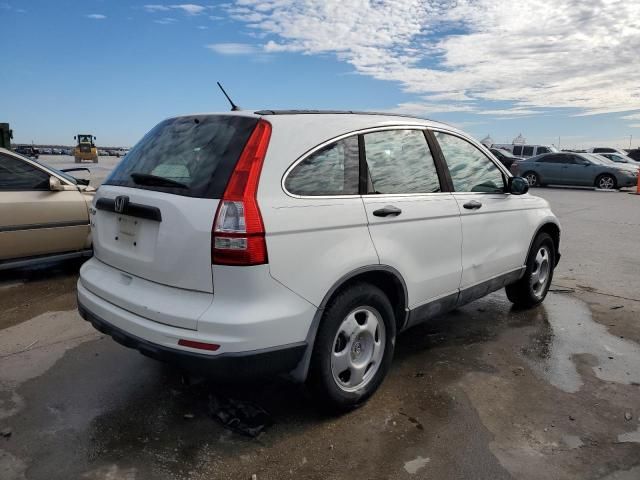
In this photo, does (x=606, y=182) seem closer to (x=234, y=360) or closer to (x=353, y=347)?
(x=353, y=347)

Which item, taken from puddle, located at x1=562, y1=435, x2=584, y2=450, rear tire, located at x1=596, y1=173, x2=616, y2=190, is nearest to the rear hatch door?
puddle, located at x1=562, y1=435, x2=584, y2=450

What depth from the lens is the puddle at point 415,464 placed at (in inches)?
102

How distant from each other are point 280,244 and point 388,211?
83 centimetres

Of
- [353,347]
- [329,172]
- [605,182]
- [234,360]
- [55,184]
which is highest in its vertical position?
[329,172]

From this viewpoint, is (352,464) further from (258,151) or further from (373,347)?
(258,151)

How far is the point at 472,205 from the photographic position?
3.83m

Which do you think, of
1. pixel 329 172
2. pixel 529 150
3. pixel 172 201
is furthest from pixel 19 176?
pixel 529 150

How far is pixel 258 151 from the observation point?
262cm

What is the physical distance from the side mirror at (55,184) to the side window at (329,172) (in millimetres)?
4406

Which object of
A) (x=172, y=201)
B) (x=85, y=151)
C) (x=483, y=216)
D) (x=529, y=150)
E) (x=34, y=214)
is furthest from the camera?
→ (x=85, y=151)

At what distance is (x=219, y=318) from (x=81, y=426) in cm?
124

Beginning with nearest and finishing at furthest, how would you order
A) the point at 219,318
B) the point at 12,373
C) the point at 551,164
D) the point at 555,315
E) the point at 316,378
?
the point at 219,318, the point at 316,378, the point at 12,373, the point at 555,315, the point at 551,164

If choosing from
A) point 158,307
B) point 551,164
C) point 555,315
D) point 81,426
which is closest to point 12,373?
point 81,426

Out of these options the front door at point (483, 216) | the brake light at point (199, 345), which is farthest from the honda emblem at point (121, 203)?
the front door at point (483, 216)
